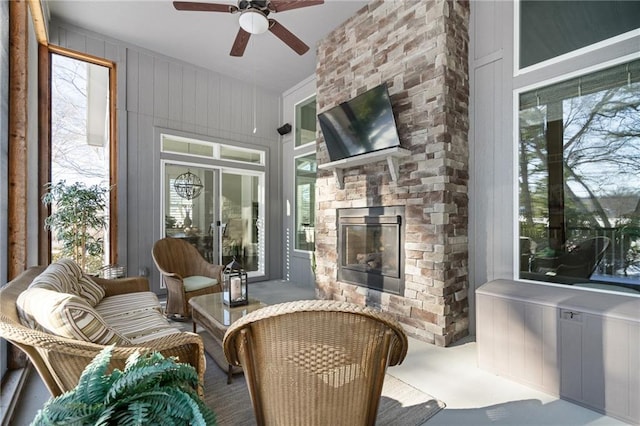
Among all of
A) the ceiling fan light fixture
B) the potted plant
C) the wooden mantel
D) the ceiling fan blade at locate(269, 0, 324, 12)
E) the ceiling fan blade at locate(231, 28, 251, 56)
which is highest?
the ceiling fan blade at locate(269, 0, 324, 12)

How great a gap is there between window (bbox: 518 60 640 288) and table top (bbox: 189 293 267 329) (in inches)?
102

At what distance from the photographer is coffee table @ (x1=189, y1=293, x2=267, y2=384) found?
2.40 metres

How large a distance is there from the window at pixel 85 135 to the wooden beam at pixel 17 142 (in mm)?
1597

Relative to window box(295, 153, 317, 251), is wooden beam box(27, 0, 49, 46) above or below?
above

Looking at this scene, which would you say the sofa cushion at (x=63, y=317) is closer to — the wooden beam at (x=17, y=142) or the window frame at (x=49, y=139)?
the wooden beam at (x=17, y=142)

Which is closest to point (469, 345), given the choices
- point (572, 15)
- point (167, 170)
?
point (572, 15)

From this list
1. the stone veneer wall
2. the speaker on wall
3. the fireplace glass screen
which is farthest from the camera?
the speaker on wall

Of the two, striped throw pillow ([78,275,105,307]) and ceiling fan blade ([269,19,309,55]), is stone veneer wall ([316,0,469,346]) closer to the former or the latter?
ceiling fan blade ([269,19,309,55])

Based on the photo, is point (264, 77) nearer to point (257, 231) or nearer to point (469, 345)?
point (257, 231)

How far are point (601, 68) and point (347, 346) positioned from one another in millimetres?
3067

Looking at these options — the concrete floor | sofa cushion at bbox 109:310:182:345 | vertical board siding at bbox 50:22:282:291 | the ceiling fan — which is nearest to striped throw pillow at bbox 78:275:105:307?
sofa cushion at bbox 109:310:182:345

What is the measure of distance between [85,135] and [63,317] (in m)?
3.97

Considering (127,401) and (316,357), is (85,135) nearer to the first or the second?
(127,401)

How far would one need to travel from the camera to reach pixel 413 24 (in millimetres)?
3420
